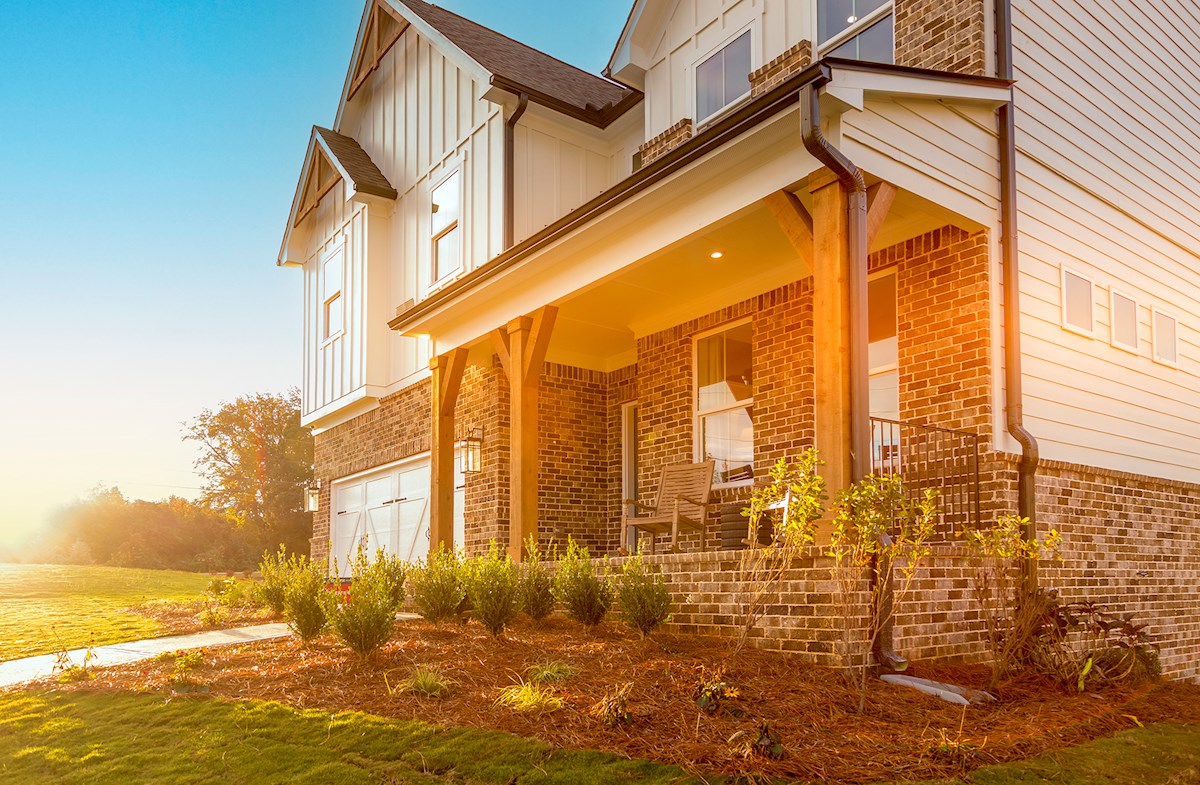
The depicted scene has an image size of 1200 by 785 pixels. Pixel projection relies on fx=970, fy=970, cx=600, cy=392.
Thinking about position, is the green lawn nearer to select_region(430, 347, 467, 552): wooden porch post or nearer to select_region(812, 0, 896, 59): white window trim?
select_region(430, 347, 467, 552): wooden porch post

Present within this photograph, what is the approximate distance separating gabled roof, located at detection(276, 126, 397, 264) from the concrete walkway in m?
7.86

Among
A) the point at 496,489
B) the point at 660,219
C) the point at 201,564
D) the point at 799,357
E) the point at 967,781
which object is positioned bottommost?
the point at 201,564

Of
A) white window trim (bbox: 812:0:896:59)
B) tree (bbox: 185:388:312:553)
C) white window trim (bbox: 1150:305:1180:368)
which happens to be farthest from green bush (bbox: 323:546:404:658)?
tree (bbox: 185:388:312:553)

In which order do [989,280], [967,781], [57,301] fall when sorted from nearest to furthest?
1. [967,781]
2. [989,280]
3. [57,301]

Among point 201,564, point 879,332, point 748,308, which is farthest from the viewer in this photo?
point 201,564

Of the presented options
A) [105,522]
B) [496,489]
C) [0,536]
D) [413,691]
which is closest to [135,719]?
[413,691]

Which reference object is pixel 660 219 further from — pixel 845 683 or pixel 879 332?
pixel 845 683

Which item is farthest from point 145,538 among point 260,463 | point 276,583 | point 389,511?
point 276,583

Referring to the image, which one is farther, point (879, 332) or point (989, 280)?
point (879, 332)

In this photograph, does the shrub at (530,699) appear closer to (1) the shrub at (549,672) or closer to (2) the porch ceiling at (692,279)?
(1) the shrub at (549,672)

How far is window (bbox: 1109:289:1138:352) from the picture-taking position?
951cm

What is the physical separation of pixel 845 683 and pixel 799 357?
454 centimetres

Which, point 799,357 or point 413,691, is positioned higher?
point 799,357

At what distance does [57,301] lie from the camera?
718 inches
